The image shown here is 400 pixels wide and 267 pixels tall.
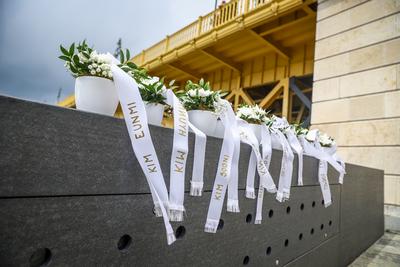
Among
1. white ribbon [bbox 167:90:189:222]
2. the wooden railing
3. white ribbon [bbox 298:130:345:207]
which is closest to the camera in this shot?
white ribbon [bbox 167:90:189:222]

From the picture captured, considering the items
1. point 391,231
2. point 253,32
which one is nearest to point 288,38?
point 253,32

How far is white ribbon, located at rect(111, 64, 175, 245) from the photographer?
98 cm

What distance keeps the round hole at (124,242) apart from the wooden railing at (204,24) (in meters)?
7.31

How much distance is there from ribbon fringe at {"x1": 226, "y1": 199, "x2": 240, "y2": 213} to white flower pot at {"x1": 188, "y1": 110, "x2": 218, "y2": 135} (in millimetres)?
437

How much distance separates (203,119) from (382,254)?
11.3 feet

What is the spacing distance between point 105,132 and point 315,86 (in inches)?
251

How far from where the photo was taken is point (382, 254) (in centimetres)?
345

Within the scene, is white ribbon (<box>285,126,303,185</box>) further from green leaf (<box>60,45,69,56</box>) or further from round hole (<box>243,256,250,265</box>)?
green leaf (<box>60,45,69,56</box>)

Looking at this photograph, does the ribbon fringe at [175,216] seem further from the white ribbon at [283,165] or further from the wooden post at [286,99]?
the wooden post at [286,99]

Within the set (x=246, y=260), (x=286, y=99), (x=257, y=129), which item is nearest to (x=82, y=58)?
(x=257, y=129)

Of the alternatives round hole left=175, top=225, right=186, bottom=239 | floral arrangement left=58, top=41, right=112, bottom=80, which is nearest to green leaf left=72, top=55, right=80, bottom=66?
floral arrangement left=58, top=41, right=112, bottom=80

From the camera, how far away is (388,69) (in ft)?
16.9

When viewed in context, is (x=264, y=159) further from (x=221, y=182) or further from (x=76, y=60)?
(x=76, y=60)

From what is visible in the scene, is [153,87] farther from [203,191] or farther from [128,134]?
[203,191]
